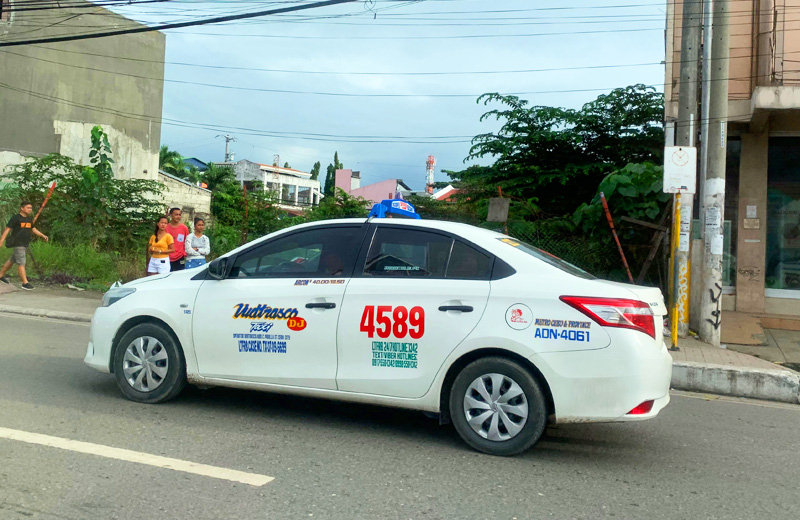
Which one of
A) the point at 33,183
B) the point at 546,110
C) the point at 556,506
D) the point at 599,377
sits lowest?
the point at 556,506

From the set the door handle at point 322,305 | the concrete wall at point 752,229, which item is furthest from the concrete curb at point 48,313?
the concrete wall at point 752,229

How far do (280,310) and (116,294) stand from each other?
1.65 m

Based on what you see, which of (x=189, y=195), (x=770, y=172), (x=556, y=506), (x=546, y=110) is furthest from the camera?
(x=189, y=195)

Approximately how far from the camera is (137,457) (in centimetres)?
461

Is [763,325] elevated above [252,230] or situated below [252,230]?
below

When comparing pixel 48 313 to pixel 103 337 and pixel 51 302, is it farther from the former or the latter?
pixel 103 337

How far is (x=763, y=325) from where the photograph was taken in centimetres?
1227

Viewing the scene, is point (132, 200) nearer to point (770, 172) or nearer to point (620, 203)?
point (620, 203)

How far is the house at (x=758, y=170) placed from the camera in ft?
40.4

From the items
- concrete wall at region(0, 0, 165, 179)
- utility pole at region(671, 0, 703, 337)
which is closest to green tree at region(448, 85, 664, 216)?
utility pole at region(671, 0, 703, 337)

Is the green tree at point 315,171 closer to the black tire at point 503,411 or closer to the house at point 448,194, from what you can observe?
the house at point 448,194

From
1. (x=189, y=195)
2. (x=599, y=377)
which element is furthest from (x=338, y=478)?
(x=189, y=195)

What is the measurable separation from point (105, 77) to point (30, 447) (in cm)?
3219

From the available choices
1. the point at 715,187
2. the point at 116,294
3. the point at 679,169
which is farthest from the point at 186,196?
Answer: the point at 116,294
